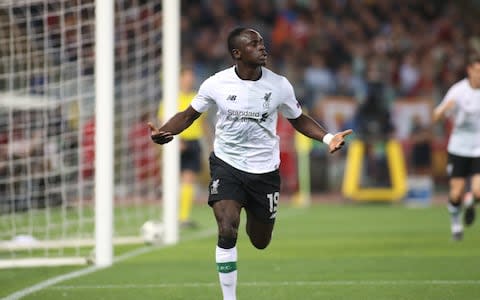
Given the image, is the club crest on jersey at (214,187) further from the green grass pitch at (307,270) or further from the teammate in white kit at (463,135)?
the teammate in white kit at (463,135)

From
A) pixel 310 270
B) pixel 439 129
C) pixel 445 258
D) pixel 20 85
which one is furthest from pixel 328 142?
pixel 439 129

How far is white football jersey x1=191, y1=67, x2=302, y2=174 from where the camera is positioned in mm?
8828

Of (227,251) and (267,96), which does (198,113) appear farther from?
(227,251)

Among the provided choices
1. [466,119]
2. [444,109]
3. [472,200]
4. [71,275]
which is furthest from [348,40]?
[71,275]

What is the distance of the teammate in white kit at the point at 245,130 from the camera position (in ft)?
A: 28.9

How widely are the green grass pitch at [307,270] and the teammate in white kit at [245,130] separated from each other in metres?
1.09

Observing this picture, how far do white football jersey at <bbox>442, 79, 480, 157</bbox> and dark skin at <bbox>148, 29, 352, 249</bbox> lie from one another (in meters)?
5.86

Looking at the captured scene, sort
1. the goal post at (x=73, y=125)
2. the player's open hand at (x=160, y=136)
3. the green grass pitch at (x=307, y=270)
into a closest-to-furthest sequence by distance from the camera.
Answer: the player's open hand at (x=160, y=136) → the green grass pitch at (x=307, y=270) → the goal post at (x=73, y=125)

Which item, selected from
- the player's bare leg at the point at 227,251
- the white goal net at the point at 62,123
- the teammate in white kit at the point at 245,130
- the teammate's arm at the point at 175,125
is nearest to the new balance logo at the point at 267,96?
the teammate in white kit at the point at 245,130

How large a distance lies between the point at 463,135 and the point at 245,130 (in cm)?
665

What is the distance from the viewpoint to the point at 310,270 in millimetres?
11477

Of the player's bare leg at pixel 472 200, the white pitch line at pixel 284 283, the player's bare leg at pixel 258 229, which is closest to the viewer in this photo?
the player's bare leg at pixel 258 229

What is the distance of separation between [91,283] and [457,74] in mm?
18274

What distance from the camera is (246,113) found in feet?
28.9
